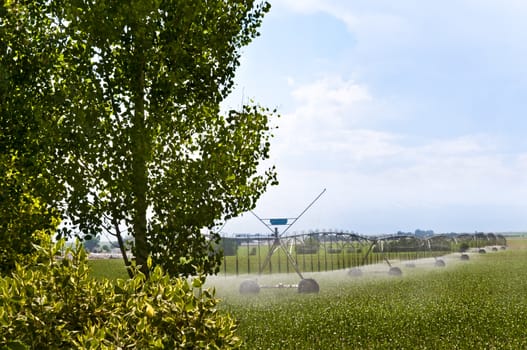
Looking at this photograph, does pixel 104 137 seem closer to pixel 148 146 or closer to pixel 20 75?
pixel 148 146

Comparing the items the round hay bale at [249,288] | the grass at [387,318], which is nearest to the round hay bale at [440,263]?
the grass at [387,318]

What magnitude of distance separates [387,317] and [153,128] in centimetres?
951

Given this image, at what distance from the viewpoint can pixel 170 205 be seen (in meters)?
10.6

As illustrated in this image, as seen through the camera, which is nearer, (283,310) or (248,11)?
(248,11)

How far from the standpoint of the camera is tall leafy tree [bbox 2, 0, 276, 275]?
1047 centimetres

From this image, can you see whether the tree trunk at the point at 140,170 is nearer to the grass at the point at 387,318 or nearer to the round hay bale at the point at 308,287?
the grass at the point at 387,318

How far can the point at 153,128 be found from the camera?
10.9 metres

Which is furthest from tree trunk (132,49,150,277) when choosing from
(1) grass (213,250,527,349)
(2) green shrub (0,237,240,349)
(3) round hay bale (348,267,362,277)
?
(3) round hay bale (348,267,362,277)

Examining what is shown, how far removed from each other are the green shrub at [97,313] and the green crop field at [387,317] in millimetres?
8231

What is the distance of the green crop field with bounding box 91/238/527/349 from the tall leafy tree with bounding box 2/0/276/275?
388 centimetres

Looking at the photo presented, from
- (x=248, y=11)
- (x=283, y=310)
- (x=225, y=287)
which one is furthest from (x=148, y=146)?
(x=225, y=287)

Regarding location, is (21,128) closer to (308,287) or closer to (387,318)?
(387,318)

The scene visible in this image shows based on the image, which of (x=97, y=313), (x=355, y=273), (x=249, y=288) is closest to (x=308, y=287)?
(x=249, y=288)

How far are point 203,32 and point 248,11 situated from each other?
121 centimetres
